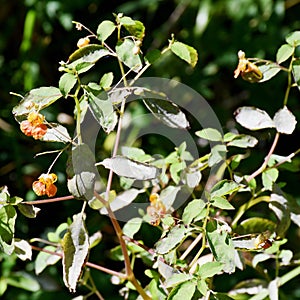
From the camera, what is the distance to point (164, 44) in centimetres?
170

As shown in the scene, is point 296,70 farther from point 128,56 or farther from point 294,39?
point 128,56

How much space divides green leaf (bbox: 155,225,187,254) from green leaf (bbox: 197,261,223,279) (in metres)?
0.04

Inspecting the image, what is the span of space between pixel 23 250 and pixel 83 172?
18 centimetres

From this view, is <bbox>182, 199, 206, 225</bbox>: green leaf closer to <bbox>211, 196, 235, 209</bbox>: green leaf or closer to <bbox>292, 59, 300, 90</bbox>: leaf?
<bbox>211, 196, 235, 209</bbox>: green leaf

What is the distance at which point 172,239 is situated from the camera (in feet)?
2.39

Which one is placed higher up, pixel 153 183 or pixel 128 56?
pixel 128 56

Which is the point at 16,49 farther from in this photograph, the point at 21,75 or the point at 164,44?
the point at 164,44

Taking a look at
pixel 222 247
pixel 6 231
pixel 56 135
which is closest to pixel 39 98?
pixel 56 135

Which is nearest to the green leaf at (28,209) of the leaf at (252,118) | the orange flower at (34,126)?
the orange flower at (34,126)

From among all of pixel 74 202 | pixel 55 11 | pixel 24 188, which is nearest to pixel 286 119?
pixel 74 202

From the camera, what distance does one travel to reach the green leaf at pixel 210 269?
720mm

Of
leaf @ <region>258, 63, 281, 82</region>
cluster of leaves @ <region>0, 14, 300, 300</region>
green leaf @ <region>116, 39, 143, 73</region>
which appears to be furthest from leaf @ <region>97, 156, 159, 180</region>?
leaf @ <region>258, 63, 281, 82</region>

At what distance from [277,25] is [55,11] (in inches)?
21.5

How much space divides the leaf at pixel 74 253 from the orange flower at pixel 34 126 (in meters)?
0.13
